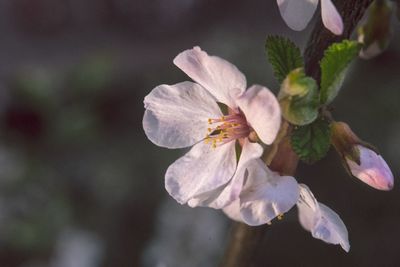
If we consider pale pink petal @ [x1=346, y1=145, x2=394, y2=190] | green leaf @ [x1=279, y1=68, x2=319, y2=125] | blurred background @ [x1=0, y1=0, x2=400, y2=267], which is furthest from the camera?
blurred background @ [x1=0, y1=0, x2=400, y2=267]

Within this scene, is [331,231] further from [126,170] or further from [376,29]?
[126,170]

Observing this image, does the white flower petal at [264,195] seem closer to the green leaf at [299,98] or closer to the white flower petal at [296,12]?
the green leaf at [299,98]

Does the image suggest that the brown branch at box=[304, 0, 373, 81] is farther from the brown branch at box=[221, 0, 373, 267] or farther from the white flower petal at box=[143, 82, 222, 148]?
the white flower petal at box=[143, 82, 222, 148]

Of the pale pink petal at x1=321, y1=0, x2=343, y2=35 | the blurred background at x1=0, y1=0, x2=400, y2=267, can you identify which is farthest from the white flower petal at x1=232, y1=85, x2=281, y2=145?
the blurred background at x1=0, y1=0, x2=400, y2=267

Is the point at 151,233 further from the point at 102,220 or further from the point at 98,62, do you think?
the point at 98,62

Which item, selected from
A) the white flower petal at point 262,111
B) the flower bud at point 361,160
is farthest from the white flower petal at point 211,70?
the flower bud at point 361,160
